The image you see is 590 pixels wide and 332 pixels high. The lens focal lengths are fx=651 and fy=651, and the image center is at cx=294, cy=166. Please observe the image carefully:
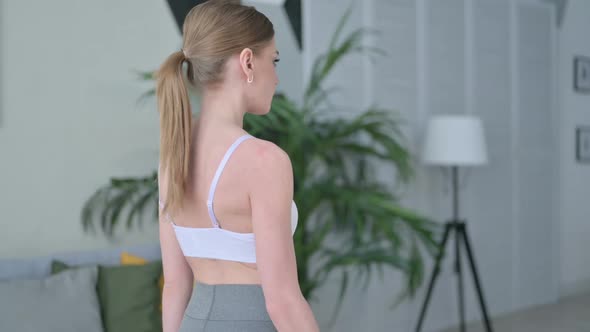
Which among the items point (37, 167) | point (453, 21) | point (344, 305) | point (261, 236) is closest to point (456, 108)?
point (453, 21)

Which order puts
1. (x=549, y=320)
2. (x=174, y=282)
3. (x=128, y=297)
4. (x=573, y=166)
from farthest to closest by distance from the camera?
(x=573, y=166), (x=549, y=320), (x=128, y=297), (x=174, y=282)

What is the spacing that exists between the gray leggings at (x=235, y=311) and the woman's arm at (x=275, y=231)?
8 cm

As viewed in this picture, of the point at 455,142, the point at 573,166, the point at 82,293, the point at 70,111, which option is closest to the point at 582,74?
the point at 573,166

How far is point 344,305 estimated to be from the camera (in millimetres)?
4027

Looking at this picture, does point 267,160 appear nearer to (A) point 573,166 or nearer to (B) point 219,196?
(B) point 219,196

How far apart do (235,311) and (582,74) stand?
18.2ft

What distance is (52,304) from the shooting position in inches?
96.7

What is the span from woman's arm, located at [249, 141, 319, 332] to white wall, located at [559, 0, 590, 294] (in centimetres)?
520

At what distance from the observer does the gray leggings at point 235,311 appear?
120 centimetres

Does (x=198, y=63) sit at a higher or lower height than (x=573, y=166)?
higher

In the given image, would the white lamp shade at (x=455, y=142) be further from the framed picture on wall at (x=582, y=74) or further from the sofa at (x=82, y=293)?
the framed picture on wall at (x=582, y=74)

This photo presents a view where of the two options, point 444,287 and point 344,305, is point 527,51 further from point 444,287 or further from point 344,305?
point 344,305

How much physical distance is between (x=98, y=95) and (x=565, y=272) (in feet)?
14.9

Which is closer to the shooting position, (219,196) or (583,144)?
(219,196)
